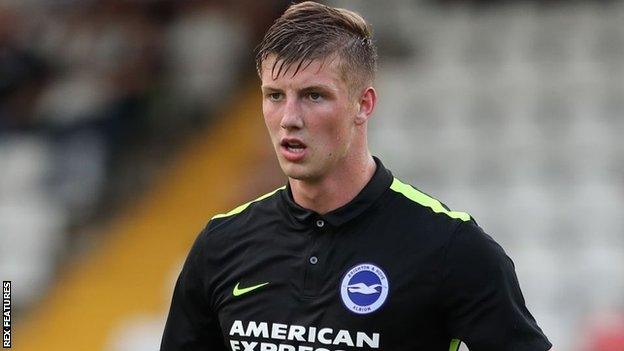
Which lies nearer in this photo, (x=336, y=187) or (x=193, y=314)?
(x=336, y=187)

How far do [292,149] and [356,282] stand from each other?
1.12 feet

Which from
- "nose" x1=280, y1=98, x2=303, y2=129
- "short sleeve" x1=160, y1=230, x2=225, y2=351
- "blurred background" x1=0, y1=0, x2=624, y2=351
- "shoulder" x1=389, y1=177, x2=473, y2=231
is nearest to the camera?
"nose" x1=280, y1=98, x2=303, y2=129

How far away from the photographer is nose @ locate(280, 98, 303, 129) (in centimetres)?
270

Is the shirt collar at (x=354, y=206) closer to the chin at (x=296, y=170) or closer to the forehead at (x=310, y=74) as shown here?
the chin at (x=296, y=170)

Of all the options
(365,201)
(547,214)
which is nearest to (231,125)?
(547,214)

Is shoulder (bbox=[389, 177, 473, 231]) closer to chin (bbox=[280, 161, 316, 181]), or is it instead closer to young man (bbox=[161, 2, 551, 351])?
young man (bbox=[161, 2, 551, 351])

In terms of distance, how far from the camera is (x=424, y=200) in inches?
115

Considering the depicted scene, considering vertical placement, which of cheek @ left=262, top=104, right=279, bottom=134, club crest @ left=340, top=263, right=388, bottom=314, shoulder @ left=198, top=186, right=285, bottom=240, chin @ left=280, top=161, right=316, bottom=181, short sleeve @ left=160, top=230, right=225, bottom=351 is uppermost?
cheek @ left=262, top=104, right=279, bottom=134

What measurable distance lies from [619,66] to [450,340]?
578 centimetres

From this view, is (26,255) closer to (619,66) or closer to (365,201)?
(619,66)

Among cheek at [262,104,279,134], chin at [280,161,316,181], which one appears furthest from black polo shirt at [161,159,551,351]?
cheek at [262,104,279,134]

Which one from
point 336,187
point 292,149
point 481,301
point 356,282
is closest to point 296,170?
point 292,149

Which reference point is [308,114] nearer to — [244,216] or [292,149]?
[292,149]

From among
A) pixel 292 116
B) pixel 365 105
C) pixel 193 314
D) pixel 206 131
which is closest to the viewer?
pixel 292 116
